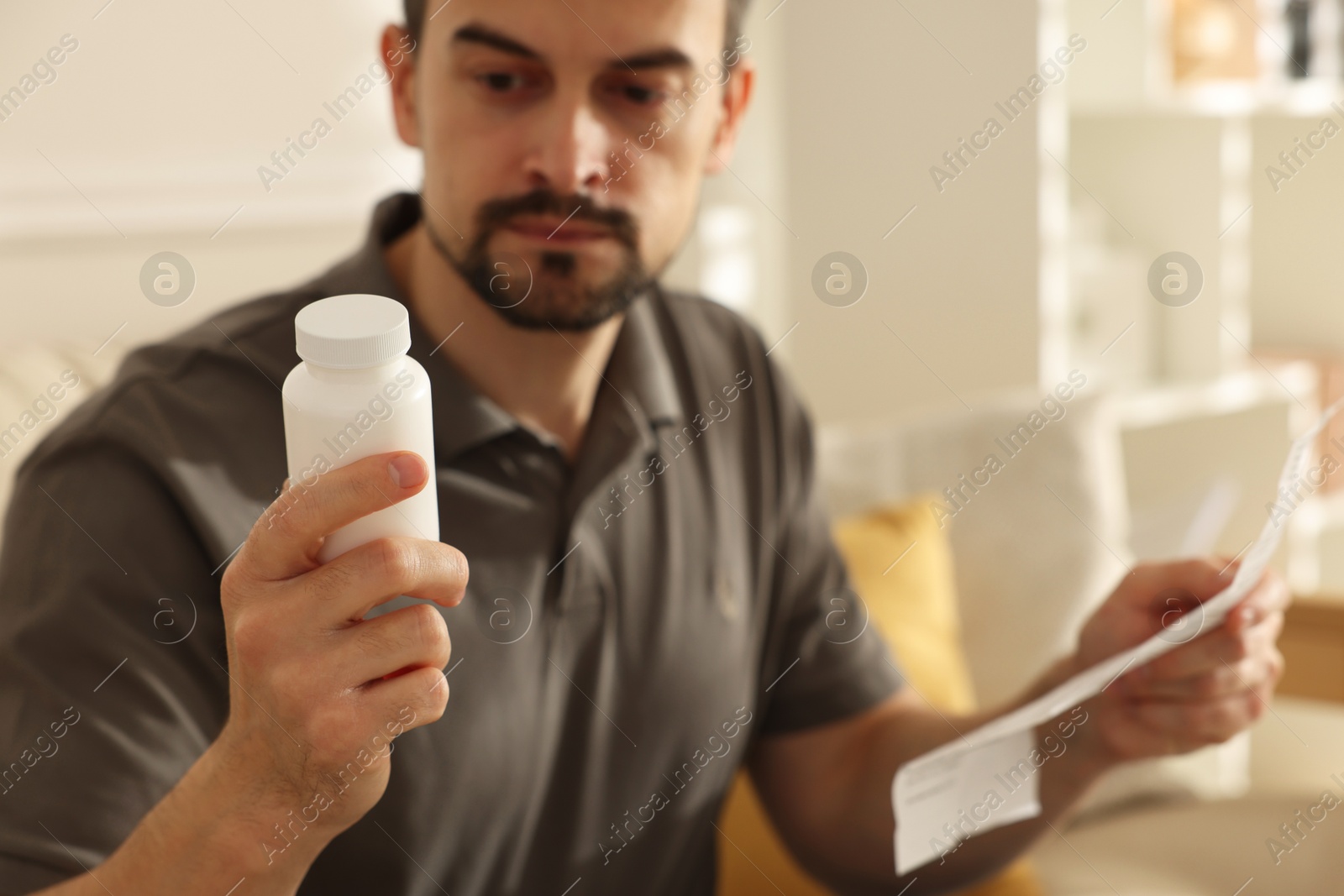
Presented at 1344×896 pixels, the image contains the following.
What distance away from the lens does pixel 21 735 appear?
71 cm

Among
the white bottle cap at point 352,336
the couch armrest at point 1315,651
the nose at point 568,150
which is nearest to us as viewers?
the white bottle cap at point 352,336

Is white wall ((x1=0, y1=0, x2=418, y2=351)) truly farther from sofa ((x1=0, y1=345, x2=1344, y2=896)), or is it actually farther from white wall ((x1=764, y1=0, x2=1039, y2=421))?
white wall ((x1=764, y1=0, x2=1039, y2=421))

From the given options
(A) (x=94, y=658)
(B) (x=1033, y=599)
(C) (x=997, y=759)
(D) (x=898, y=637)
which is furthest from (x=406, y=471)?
(B) (x=1033, y=599)

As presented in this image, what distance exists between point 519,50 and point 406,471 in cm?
51

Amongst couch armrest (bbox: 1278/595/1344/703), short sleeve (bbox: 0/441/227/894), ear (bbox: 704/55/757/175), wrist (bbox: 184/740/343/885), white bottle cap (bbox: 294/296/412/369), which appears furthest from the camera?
couch armrest (bbox: 1278/595/1344/703)

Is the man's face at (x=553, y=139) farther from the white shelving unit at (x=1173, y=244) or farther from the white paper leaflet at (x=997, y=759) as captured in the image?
the white shelving unit at (x=1173, y=244)

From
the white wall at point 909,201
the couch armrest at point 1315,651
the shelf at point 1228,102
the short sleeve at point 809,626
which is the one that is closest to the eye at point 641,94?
the short sleeve at point 809,626

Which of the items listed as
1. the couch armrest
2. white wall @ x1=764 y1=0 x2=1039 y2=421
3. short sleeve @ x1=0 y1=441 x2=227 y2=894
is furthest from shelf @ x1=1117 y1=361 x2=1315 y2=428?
short sleeve @ x1=0 y1=441 x2=227 y2=894

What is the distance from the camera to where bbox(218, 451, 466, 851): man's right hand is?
513mm

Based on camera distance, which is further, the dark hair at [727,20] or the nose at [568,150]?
the dark hair at [727,20]

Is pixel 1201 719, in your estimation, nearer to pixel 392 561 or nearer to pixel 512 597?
pixel 512 597

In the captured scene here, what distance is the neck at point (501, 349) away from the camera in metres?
0.98

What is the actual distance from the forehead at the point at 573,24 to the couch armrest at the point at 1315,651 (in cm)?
108

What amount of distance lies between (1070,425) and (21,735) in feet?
4.05
